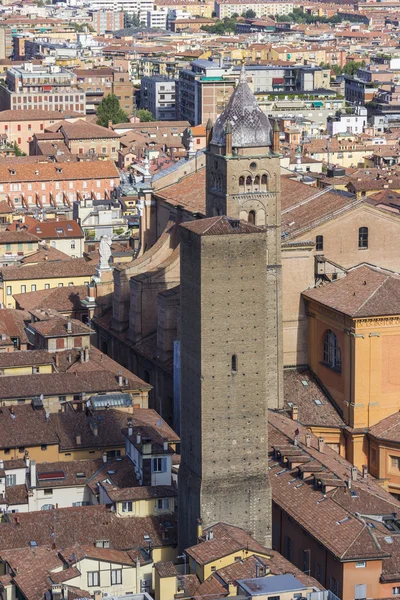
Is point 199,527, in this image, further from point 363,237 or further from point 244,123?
point 363,237

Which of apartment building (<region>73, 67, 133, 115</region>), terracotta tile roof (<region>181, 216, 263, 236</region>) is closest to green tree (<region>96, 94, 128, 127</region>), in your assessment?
apartment building (<region>73, 67, 133, 115</region>)

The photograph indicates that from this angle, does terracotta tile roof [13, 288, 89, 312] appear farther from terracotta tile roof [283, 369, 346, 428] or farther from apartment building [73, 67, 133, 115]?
apartment building [73, 67, 133, 115]

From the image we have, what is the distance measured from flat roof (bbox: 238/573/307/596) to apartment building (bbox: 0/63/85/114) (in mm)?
120790

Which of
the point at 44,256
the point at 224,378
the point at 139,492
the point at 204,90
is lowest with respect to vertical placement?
the point at 44,256

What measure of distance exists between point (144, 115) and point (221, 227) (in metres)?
119

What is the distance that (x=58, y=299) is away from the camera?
82812 millimetres

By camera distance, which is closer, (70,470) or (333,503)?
(333,503)

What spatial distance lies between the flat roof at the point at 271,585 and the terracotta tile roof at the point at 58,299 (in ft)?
116

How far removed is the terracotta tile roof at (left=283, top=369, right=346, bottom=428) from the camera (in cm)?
6431

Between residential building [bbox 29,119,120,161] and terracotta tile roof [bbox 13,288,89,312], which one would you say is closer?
terracotta tile roof [bbox 13,288,89,312]

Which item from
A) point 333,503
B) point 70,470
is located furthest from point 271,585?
point 70,470

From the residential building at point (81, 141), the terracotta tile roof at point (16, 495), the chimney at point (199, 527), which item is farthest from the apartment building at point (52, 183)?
the chimney at point (199, 527)

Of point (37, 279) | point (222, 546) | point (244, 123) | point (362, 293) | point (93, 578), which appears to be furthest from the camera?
point (37, 279)

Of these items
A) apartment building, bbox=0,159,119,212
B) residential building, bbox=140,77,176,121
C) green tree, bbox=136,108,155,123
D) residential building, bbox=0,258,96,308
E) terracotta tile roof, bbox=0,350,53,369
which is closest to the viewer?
terracotta tile roof, bbox=0,350,53,369
